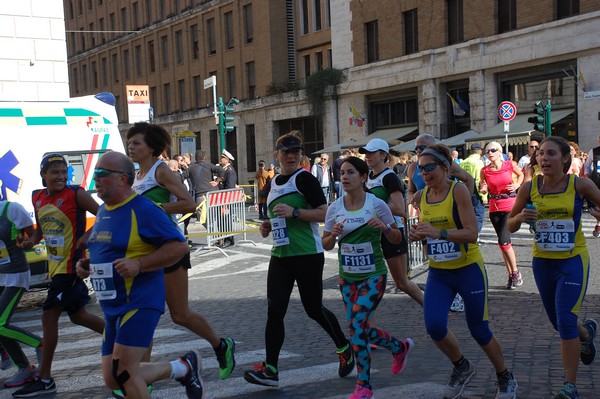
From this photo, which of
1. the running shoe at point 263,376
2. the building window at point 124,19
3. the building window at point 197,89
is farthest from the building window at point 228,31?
the running shoe at point 263,376

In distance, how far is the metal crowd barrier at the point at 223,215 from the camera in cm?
1507

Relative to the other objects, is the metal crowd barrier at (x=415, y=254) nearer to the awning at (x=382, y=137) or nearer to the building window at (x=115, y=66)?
→ the awning at (x=382, y=137)

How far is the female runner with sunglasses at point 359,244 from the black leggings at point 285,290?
0.96 ft

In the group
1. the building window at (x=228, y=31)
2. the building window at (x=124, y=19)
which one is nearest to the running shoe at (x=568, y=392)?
the building window at (x=228, y=31)

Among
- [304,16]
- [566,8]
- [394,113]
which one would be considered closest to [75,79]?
[304,16]

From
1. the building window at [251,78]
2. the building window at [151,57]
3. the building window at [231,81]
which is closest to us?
the building window at [251,78]

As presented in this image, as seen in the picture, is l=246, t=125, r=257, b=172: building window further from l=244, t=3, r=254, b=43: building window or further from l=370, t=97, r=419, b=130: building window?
l=370, t=97, r=419, b=130: building window

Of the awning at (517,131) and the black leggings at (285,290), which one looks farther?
the awning at (517,131)

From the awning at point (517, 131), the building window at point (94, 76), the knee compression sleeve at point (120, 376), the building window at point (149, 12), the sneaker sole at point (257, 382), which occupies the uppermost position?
the building window at point (149, 12)

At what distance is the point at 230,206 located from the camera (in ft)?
51.8

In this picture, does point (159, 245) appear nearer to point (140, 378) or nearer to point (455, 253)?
point (140, 378)

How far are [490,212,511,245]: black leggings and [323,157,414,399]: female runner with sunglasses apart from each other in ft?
13.9

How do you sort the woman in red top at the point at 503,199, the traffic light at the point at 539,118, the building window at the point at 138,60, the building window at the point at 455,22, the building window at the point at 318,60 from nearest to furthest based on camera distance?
the woman in red top at the point at 503,199, the traffic light at the point at 539,118, the building window at the point at 455,22, the building window at the point at 318,60, the building window at the point at 138,60

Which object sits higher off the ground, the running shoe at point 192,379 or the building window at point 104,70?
the building window at point 104,70
